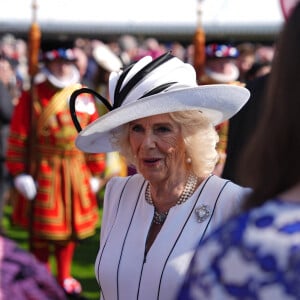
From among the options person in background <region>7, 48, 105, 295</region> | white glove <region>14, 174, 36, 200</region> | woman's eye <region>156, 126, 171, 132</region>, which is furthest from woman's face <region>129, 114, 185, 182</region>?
white glove <region>14, 174, 36, 200</region>

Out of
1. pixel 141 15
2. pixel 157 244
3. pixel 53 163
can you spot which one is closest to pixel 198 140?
pixel 157 244

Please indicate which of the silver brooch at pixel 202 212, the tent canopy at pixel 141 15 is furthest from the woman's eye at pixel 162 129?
the tent canopy at pixel 141 15

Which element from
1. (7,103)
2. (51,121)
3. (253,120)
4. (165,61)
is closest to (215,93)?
(165,61)

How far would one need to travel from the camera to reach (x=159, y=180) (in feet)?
9.04

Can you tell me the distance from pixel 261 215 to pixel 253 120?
2.73m

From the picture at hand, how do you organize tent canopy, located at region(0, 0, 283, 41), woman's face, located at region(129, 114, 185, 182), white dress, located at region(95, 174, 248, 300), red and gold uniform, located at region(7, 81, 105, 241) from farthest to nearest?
tent canopy, located at region(0, 0, 283, 41) → red and gold uniform, located at region(7, 81, 105, 241) → woman's face, located at region(129, 114, 185, 182) → white dress, located at region(95, 174, 248, 300)

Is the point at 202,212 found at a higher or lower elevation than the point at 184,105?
lower

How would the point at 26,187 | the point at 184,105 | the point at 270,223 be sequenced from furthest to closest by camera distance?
the point at 26,187, the point at 184,105, the point at 270,223

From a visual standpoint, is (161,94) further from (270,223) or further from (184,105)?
(270,223)

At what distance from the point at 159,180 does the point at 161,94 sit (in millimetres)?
299

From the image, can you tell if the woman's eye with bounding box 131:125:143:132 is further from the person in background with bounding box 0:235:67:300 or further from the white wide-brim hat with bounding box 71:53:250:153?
the person in background with bounding box 0:235:67:300

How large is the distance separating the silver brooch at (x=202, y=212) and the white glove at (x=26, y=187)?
10.3 feet

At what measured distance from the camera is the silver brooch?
2555 mm

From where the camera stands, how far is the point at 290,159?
134 cm
